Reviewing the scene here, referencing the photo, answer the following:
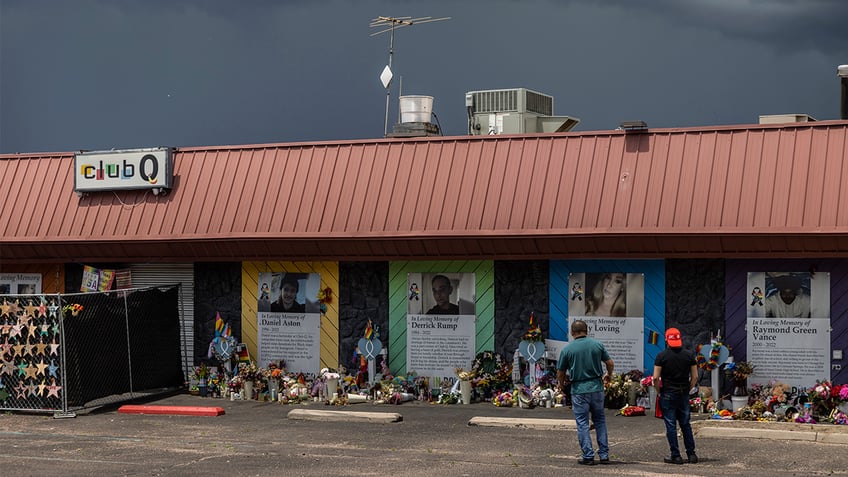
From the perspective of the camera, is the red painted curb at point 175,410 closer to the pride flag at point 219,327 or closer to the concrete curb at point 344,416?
the concrete curb at point 344,416

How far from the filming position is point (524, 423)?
18.3 m

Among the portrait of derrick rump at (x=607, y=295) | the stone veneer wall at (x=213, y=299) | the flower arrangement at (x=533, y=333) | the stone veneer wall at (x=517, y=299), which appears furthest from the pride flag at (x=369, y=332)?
the portrait of derrick rump at (x=607, y=295)

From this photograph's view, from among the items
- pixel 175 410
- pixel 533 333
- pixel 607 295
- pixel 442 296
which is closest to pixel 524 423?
pixel 533 333

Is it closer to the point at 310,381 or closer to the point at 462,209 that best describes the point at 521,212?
the point at 462,209

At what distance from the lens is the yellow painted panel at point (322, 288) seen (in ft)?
76.0

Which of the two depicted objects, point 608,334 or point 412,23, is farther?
point 412,23

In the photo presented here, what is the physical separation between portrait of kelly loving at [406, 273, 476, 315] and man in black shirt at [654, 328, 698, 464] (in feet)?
25.7

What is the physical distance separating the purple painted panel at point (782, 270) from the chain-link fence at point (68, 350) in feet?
37.3

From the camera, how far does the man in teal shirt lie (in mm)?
14500

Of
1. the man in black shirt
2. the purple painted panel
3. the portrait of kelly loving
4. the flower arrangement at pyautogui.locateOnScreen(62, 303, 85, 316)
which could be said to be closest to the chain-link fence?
the flower arrangement at pyautogui.locateOnScreen(62, 303, 85, 316)

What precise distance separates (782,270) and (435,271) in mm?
6440

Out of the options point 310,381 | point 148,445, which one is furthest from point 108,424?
point 310,381

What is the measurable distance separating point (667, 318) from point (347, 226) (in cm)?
621

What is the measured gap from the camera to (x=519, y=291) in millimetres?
21844
